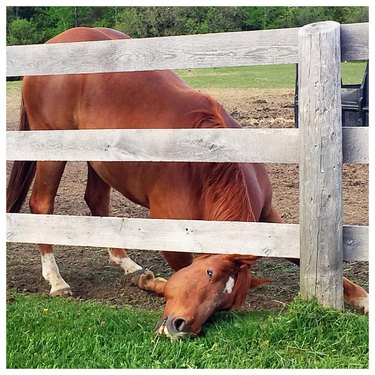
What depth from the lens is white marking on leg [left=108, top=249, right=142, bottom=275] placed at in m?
4.59

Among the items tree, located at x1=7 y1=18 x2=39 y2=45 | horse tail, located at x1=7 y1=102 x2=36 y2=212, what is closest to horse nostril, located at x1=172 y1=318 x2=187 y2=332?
horse tail, located at x1=7 y1=102 x2=36 y2=212

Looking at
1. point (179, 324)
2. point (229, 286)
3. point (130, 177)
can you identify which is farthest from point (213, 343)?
point (130, 177)

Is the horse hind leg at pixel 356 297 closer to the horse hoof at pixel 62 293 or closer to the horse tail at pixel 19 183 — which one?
the horse hoof at pixel 62 293

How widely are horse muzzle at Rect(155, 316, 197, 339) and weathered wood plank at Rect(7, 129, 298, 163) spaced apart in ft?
2.70

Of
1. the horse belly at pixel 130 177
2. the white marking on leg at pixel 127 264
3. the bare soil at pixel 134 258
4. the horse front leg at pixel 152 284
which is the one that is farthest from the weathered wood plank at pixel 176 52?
the white marking on leg at pixel 127 264

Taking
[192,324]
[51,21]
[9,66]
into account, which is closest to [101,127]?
[9,66]

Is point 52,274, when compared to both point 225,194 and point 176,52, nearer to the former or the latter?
point 225,194

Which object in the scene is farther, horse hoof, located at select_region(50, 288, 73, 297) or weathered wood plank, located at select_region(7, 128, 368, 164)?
horse hoof, located at select_region(50, 288, 73, 297)

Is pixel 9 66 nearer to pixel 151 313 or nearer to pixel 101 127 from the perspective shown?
pixel 101 127

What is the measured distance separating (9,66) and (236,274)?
1.88m

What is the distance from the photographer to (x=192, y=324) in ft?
9.80

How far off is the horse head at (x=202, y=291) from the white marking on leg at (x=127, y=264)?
1.37m

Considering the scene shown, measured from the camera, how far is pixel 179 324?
3.00 metres

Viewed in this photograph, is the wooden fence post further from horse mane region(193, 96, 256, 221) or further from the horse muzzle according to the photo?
the horse muzzle
